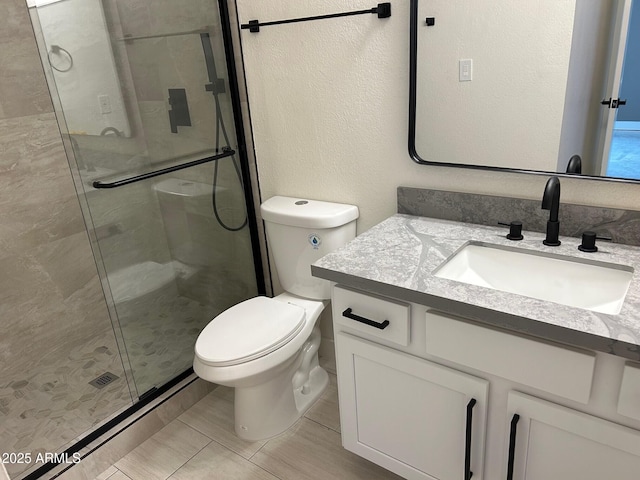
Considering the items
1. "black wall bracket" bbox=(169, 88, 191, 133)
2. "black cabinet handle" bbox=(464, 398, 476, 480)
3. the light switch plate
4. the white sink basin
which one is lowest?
"black cabinet handle" bbox=(464, 398, 476, 480)

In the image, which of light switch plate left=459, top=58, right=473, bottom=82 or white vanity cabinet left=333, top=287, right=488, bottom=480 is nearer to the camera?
white vanity cabinet left=333, top=287, right=488, bottom=480

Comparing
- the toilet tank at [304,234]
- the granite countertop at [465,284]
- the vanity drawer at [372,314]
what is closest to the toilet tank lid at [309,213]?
the toilet tank at [304,234]

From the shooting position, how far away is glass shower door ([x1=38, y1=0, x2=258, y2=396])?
1723 millimetres

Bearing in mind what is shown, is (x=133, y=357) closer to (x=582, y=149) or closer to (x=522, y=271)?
(x=522, y=271)

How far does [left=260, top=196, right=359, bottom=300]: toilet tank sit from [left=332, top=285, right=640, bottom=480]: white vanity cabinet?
47cm

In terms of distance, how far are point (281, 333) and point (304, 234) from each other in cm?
40

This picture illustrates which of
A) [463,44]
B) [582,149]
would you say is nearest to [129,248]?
[463,44]

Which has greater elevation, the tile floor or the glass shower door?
the glass shower door

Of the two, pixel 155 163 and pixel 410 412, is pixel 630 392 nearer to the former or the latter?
pixel 410 412

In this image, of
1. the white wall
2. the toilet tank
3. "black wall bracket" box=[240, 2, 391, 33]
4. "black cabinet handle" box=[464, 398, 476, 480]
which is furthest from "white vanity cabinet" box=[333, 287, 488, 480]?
"black wall bracket" box=[240, 2, 391, 33]

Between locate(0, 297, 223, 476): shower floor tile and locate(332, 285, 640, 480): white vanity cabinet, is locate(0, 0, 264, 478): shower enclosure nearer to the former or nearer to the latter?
locate(0, 297, 223, 476): shower floor tile

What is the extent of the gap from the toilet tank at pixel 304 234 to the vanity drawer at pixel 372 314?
47cm

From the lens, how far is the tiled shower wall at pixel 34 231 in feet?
6.56

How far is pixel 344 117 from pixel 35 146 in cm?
135
